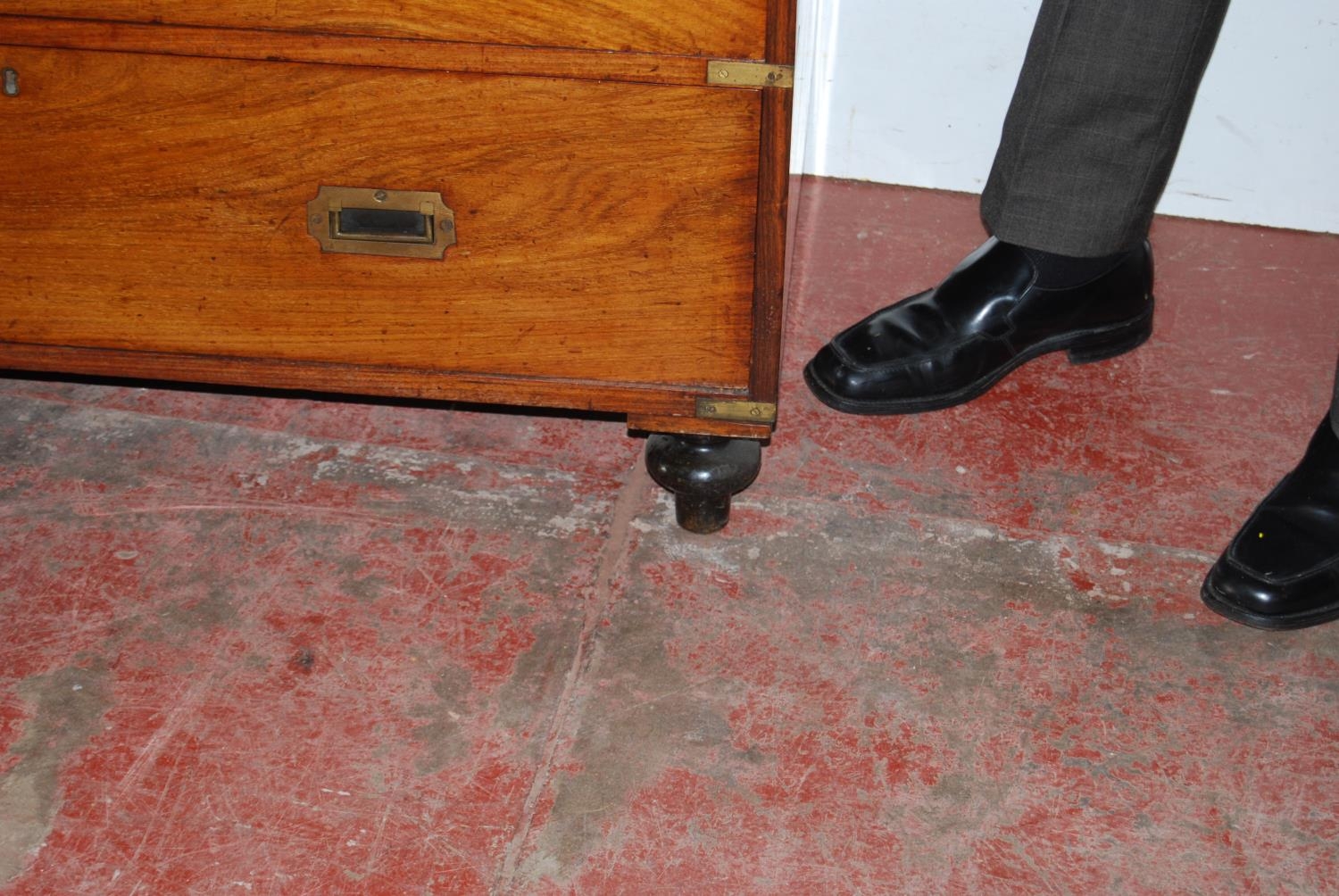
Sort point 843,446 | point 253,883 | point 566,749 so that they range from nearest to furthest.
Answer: point 253,883
point 566,749
point 843,446

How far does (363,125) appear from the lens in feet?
3.08

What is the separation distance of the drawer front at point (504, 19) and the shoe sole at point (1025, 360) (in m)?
0.49

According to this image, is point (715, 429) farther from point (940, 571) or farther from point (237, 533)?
point (237, 533)

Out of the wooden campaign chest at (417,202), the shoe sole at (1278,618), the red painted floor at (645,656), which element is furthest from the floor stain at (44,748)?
the shoe sole at (1278,618)

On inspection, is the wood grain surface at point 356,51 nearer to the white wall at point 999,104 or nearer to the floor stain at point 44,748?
the floor stain at point 44,748

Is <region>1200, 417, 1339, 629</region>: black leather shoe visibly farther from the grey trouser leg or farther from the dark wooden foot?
the dark wooden foot

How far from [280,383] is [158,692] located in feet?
0.88

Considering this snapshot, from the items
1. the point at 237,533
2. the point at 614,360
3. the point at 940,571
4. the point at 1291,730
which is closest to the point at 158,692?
the point at 237,533

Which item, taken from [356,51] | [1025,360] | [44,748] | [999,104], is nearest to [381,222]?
[356,51]

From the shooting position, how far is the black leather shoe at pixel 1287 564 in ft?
3.45

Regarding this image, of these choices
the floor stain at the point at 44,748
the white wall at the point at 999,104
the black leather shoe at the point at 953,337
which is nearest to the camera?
the floor stain at the point at 44,748

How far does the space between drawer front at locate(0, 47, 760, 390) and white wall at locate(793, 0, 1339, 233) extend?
60cm

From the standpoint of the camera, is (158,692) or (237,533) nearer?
(158,692)

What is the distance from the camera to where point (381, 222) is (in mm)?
985
